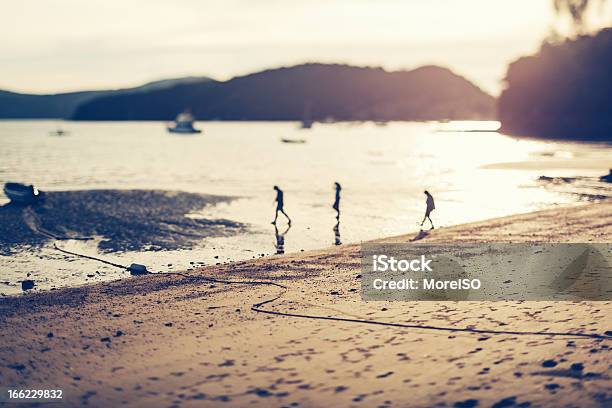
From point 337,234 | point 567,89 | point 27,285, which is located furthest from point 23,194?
point 567,89

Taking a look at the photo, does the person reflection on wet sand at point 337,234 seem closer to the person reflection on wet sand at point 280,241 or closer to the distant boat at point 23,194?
the person reflection on wet sand at point 280,241

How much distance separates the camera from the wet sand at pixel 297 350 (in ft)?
27.6

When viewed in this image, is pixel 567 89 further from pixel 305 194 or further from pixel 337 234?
pixel 337 234

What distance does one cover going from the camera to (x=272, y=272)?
17344 mm

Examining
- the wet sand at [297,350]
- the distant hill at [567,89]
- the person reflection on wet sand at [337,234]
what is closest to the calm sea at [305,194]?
the person reflection on wet sand at [337,234]

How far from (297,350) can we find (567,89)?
140 m

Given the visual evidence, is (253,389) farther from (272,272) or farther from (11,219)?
(11,219)

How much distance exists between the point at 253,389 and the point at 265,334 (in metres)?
2.41

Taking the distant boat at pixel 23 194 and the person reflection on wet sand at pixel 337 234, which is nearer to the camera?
the person reflection on wet sand at pixel 337 234

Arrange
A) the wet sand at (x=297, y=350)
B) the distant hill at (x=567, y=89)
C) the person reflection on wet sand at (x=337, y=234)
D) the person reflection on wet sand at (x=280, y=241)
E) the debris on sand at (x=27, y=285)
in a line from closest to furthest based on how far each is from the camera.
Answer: the wet sand at (x=297, y=350)
the debris on sand at (x=27, y=285)
the person reflection on wet sand at (x=280, y=241)
the person reflection on wet sand at (x=337, y=234)
the distant hill at (x=567, y=89)

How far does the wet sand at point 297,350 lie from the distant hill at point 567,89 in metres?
133

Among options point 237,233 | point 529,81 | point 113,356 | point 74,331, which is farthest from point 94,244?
point 529,81

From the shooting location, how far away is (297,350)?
10094 millimetres

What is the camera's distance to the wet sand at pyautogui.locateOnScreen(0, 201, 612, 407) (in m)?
8.41
